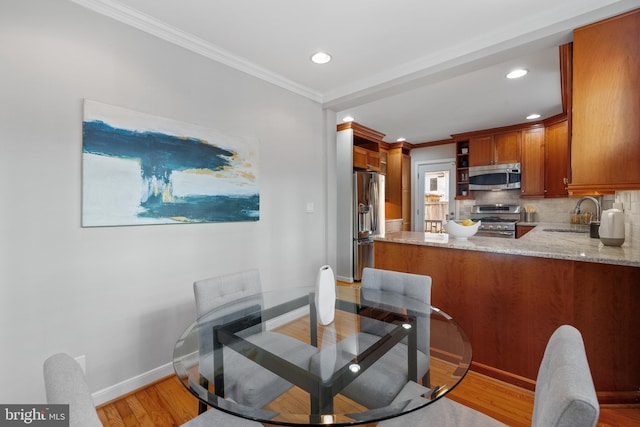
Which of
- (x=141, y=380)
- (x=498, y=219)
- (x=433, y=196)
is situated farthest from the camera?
(x=433, y=196)

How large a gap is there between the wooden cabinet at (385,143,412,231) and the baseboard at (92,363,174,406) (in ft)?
15.2

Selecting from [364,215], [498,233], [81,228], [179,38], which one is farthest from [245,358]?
[498,233]

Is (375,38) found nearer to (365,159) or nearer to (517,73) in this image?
(517,73)

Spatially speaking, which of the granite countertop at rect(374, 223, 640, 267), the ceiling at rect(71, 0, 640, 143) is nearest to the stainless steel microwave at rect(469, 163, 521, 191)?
the ceiling at rect(71, 0, 640, 143)

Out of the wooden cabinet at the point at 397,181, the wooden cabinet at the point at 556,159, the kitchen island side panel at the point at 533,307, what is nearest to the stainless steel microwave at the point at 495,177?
the wooden cabinet at the point at 556,159

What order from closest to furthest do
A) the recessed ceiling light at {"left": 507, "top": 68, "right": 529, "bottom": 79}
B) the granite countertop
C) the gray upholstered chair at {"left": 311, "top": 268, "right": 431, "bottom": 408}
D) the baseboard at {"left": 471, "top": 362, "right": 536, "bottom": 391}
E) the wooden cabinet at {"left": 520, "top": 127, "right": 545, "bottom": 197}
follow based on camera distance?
the gray upholstered chair at {"left": 311, "top": 268, "right": 431, "bottom": 408} < the granite countertop < the baseboard at {"left": 471, "top": 362, "right": 536, "bottom": 391} < the recessed ceiling light at {"left": 507, "top": 68, "right": 529, "bottom": 79} < the wooden cabinet at {"left": 520, "top": 127, "right": 545, "bottom": 197}

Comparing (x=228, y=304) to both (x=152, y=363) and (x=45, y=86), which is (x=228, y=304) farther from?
(x=45, y=86)

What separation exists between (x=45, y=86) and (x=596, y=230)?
13.6ft

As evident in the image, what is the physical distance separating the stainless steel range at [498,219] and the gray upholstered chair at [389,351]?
11.9 ft

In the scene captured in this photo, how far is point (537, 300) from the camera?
195cm

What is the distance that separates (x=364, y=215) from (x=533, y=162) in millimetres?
2751

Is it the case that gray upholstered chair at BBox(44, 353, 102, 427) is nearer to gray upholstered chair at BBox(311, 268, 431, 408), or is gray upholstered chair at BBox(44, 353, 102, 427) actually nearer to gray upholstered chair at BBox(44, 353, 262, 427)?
gray upholstered chair at BBox(44, 353, 262, 427)

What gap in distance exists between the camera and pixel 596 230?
254 centimetres

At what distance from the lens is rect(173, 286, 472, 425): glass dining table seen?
3.16 ft
